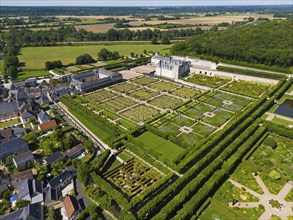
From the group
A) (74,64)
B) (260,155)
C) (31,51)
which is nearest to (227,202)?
(260,155)

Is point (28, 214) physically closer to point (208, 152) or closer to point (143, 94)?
point (208, 152)

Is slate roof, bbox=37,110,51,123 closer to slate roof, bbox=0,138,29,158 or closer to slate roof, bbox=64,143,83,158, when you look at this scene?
slate roof, bbox=0,138,29,158

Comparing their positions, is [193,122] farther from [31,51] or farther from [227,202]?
[31,51]

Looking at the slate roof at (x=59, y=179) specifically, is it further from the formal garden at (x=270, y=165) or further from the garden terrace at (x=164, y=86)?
the garden terrace at (x=164, y=86)

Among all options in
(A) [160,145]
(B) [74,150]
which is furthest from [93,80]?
Result: (A) [160,145]

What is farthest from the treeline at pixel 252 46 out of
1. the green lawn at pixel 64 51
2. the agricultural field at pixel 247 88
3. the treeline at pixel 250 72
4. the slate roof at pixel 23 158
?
the slate roof at pixel 23 158
